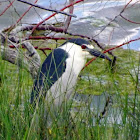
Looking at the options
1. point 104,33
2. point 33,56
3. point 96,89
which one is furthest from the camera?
point 104,33

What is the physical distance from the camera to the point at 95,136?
2309 mm

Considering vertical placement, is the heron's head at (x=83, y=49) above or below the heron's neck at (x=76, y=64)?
above

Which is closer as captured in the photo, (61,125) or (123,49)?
(61,125)

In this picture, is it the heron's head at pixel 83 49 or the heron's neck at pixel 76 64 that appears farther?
the heron's head at pixel 83 49

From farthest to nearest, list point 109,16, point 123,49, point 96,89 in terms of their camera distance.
→ 1. point 109,16
2. point 123,49
3. point 96,89

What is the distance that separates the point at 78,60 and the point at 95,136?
1.94m

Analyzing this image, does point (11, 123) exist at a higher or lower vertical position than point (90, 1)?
lower

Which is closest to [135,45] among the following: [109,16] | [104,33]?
[104,33]

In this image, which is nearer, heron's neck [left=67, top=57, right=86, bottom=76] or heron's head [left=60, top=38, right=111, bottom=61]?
heron's neck [left=67, top=57, right=86, bottom=76]

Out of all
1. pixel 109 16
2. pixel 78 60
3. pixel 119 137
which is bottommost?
pixel 119 137

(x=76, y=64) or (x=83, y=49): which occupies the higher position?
(x=83, y=49)

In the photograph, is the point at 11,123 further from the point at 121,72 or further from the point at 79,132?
the point at 121,72

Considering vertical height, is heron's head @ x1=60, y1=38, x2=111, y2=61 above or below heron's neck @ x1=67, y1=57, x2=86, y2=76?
above

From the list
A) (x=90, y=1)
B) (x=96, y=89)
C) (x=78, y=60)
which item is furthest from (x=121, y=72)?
(x=90, y=1)
